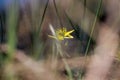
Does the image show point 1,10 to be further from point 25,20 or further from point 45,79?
point 45,79

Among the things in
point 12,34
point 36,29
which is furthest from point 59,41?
point 12,34

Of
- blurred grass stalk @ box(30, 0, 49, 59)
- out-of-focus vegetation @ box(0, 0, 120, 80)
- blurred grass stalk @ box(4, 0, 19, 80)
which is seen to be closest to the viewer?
out-of-focus vegetation @ box(0, 0, 120, 80)

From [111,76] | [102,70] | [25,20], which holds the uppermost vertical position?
[102,70]

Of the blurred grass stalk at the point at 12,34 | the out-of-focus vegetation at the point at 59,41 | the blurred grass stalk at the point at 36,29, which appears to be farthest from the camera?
the blurred grass stalk at the point at 36,29

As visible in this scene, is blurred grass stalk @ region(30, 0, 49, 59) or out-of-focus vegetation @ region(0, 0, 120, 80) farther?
blurred grass stalk @ region(30, 0, 49, 59)

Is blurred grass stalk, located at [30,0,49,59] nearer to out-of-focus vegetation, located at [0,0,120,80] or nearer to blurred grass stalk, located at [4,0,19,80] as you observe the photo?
out-of-focus vegetation, located at [0,0,120,80]

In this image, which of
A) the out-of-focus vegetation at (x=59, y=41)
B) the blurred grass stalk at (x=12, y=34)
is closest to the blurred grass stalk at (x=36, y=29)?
the out-of-focus vegetation at (x=59, y=41)

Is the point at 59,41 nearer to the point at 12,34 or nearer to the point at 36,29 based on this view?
the point at 36,29

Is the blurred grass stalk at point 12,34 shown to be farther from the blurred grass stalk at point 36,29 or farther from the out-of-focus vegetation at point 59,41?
the blurred grass stalk at point 36,29

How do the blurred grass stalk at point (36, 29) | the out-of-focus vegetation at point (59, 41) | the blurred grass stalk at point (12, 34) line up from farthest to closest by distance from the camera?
the blurred grass stalk at point (36, 29), the blurred grass stalk at point (12, 34), the out-of-focus vegetation at point (59, 41)

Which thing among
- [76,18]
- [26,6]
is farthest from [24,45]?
[76,18]

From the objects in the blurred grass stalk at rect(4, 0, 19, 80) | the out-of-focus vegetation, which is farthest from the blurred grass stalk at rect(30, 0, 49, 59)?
the blurred grass stalk at rect(4, 0, 19, 80)
